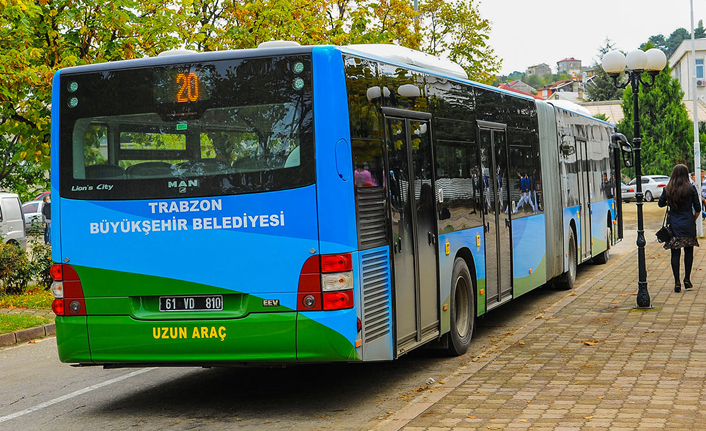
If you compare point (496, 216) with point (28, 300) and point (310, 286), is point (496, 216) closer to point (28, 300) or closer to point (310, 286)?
point (310, 286)

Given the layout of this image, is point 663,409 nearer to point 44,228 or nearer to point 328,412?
point 328,412

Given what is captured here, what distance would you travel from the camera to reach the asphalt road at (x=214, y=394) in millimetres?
7379

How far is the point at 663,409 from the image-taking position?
679 cm

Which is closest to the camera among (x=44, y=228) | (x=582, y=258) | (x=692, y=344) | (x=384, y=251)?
(x=384, y=251)

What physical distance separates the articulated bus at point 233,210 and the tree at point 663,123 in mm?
56299

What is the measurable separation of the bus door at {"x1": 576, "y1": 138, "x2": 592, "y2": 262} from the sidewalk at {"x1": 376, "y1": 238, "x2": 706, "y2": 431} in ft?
14.9

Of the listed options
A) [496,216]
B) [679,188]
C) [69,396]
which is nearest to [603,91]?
[679,188]

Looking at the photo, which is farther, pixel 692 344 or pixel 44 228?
pixel 44 228

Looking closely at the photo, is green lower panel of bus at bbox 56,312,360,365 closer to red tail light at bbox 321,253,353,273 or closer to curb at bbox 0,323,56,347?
red tail light at bbox 321,253,353,273

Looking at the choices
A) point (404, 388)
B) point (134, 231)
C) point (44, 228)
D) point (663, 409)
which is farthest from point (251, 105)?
point (44, 228)

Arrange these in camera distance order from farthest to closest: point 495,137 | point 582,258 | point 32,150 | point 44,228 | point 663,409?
point 44,228 < point 582,258 < point 32,150 < point 495,137 < point 663,409

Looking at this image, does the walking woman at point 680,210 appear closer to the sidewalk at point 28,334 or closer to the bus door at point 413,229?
the bus door at point 413,229

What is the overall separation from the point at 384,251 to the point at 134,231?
2036mm

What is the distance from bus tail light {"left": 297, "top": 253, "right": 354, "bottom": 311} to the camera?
707cm
